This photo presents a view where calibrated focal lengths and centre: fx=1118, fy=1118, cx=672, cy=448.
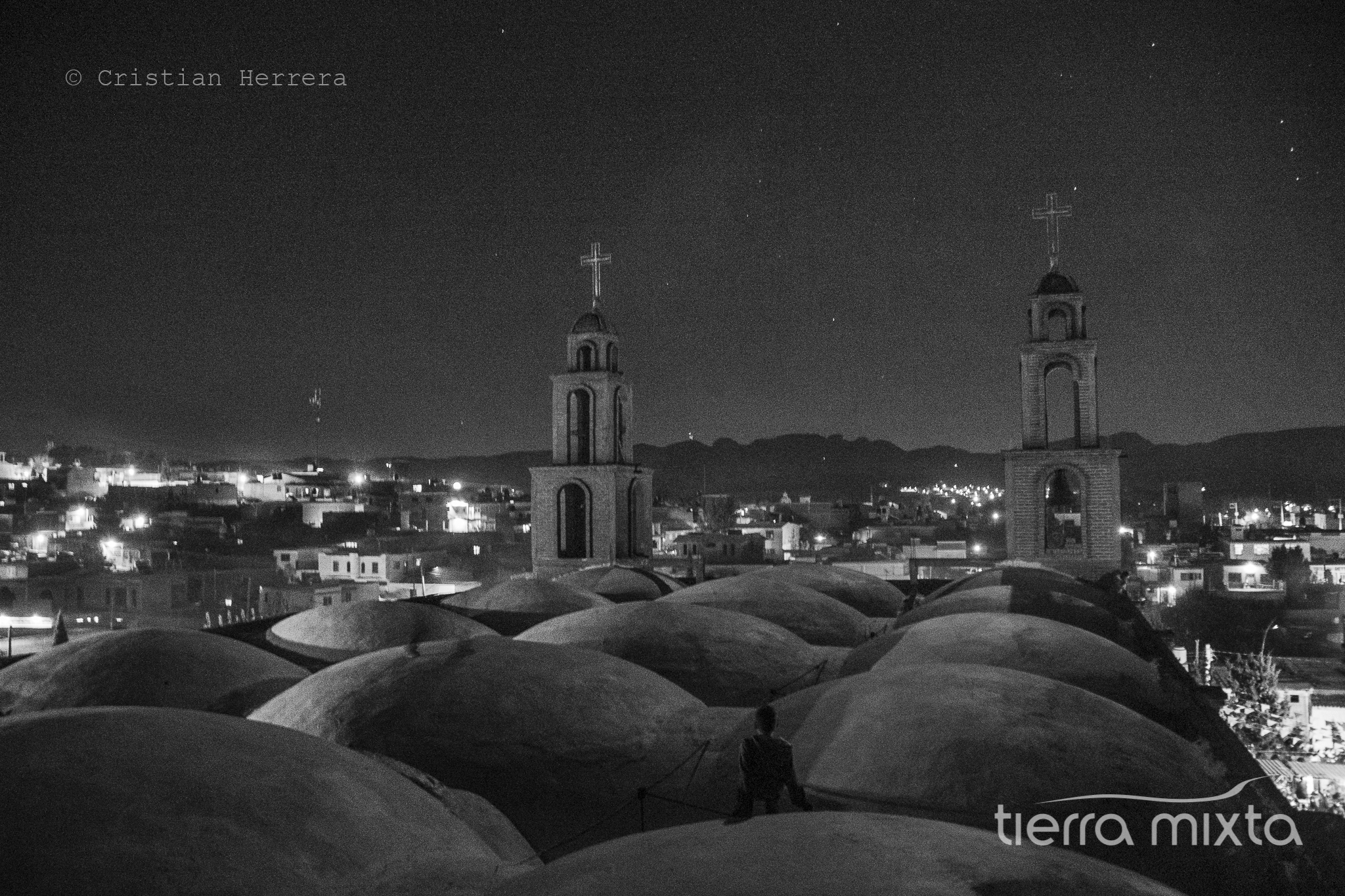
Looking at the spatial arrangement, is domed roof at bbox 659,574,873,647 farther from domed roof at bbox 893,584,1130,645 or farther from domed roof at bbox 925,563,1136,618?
domed roof at bbox 893,584,1130,645

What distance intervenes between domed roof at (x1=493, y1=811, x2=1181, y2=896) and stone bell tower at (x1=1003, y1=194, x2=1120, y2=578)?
699 inches

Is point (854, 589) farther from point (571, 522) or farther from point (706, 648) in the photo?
point (706, 648)

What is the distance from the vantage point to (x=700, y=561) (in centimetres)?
2356

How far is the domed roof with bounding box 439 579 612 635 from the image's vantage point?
15.7 meters

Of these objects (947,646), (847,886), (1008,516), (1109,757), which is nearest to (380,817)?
(847,886)

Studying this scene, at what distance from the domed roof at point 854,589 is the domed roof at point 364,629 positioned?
19.7 feet

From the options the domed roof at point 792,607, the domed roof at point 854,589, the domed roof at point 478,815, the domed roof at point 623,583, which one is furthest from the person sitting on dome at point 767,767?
the domed roof at point 623,583

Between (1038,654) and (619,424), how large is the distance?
14938 millimetres

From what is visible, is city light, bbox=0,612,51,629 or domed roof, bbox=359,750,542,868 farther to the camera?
city light, bbox=0,612,51,629

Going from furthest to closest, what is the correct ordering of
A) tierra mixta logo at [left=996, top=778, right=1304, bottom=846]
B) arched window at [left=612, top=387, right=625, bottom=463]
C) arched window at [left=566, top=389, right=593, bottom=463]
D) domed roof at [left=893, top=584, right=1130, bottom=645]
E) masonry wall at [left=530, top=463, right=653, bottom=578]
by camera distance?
arched window at [left=566, top=389, right=593, bottom=463] < arched window at [left=612, top=387, right=625, bottom=463] < masonry wall at [left=530, top=463, right=653, bottom=578] < domed roof at [left=893, top=584, right=1130, bottom=645] < tierra mixta logo at [left=996, top=778, right=1304, bottom=846]

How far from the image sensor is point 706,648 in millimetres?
11031

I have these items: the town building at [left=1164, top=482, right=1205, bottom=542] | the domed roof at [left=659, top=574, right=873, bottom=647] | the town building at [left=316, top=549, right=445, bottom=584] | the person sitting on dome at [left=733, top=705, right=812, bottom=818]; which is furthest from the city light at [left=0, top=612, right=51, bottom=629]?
the town building at [left=1164, top=482, right=1205, bottom=542]

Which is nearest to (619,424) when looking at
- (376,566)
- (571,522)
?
(571,522)

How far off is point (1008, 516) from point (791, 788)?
17572mm
